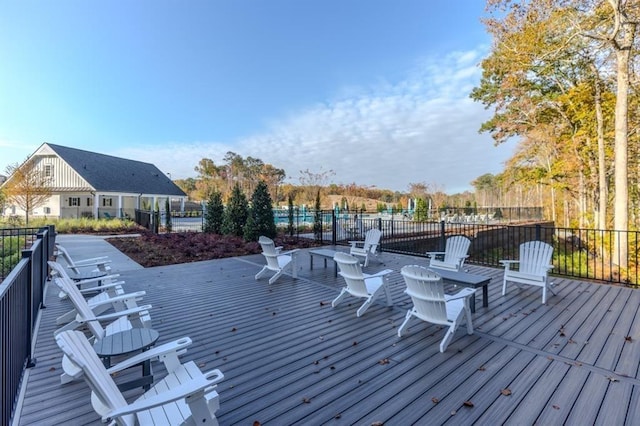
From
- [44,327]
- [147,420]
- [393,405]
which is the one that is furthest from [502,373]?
[44,327]

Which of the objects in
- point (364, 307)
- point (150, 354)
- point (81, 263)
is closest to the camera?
point (150, 354)

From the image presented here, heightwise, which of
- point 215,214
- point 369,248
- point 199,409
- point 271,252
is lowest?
point 199,409

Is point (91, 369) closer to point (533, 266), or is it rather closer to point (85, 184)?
point (533, 266)

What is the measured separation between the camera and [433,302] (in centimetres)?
315

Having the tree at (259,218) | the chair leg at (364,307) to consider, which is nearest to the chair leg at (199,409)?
the chair leg at (364,307)

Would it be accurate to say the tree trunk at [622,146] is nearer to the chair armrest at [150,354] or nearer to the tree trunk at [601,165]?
the tree trunk at [601,165]

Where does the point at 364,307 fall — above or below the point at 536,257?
below

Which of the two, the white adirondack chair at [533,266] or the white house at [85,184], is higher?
the white house at [85,184]

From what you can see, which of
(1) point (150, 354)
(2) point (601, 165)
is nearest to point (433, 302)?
(1) point (150, 354)

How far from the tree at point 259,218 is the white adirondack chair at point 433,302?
8223 mm

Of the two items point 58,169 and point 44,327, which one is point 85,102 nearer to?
point 58,169

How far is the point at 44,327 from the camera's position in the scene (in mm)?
3740

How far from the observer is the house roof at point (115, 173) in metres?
22.9

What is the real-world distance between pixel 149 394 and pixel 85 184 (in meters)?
26.2
